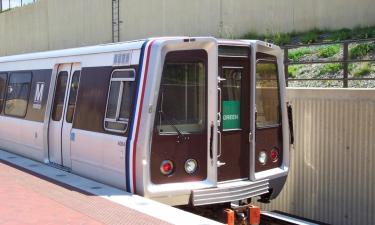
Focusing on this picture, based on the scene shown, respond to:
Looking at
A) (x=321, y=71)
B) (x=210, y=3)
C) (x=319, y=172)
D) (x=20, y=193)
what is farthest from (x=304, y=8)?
(x=20, y=193)

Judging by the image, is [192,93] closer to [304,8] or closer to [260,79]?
[260,79]

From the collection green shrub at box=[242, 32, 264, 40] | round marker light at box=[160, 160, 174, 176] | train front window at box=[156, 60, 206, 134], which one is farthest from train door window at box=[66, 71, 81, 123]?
green shrub at box=[242, 32, 264, 40]

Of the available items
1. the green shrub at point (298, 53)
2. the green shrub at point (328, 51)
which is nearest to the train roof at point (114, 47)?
the green shrub at point (328, 51)

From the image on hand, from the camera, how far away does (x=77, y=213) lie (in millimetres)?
6723

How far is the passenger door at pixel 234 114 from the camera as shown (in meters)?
7.95

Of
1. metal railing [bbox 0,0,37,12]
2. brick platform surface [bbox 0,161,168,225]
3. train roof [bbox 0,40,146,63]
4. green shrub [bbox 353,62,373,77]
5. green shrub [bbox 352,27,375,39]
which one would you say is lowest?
brick platform surface [bbox 0,161,168,225]

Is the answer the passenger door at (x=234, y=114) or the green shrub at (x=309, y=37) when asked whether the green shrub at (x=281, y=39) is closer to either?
the green shrub at (x=309, y=37)

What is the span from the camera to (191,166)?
25.3 feet

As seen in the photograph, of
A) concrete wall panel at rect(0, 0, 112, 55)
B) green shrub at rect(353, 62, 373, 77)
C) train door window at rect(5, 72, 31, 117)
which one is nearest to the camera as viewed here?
train door window at rect(5, 72, 31, 117)

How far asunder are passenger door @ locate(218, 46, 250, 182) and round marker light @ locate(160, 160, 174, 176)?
2.44 ft

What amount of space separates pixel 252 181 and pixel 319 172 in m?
2.36

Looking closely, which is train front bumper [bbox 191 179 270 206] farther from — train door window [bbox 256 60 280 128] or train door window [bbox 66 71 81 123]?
train door window [bbox 66 71 81 123]

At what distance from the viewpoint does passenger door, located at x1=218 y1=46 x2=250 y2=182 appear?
7.95m

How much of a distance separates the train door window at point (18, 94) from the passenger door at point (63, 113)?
1.53 meters
